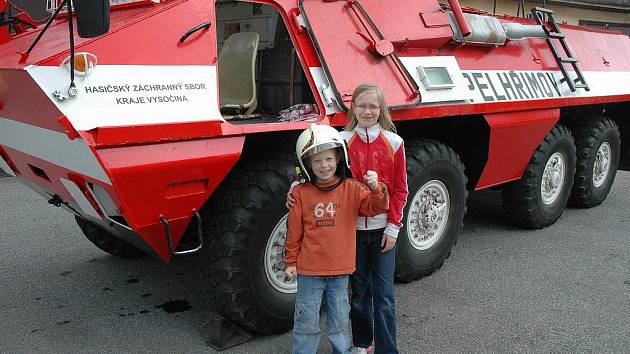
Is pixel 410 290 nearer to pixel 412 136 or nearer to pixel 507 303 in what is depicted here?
pixel 507 303

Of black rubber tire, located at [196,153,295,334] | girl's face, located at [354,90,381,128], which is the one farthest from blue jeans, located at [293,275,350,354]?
girl's face, located at [354,90,381,128]

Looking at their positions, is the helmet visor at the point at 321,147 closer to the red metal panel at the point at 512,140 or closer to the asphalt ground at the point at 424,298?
the asphalt ground at the point at 424,298

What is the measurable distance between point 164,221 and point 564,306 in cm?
273

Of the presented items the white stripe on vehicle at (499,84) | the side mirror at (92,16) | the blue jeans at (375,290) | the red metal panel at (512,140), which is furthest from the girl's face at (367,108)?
the red metal panel at (512,140)

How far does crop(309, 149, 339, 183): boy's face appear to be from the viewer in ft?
8.83

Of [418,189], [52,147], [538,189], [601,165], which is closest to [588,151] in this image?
[601,165]

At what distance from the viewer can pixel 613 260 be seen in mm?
4941

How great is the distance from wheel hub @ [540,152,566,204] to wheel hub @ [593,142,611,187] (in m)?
0.94

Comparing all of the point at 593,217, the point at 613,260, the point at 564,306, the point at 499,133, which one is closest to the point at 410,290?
the point at 564,306

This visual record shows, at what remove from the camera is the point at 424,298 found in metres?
4.09

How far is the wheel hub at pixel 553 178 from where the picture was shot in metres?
5.68

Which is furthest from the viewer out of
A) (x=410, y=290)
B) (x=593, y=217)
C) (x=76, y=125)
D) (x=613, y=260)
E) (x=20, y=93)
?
(x=593, y=217)

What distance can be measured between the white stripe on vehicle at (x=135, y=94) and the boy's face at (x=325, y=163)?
0.57 m

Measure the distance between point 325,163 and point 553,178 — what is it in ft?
12.6
